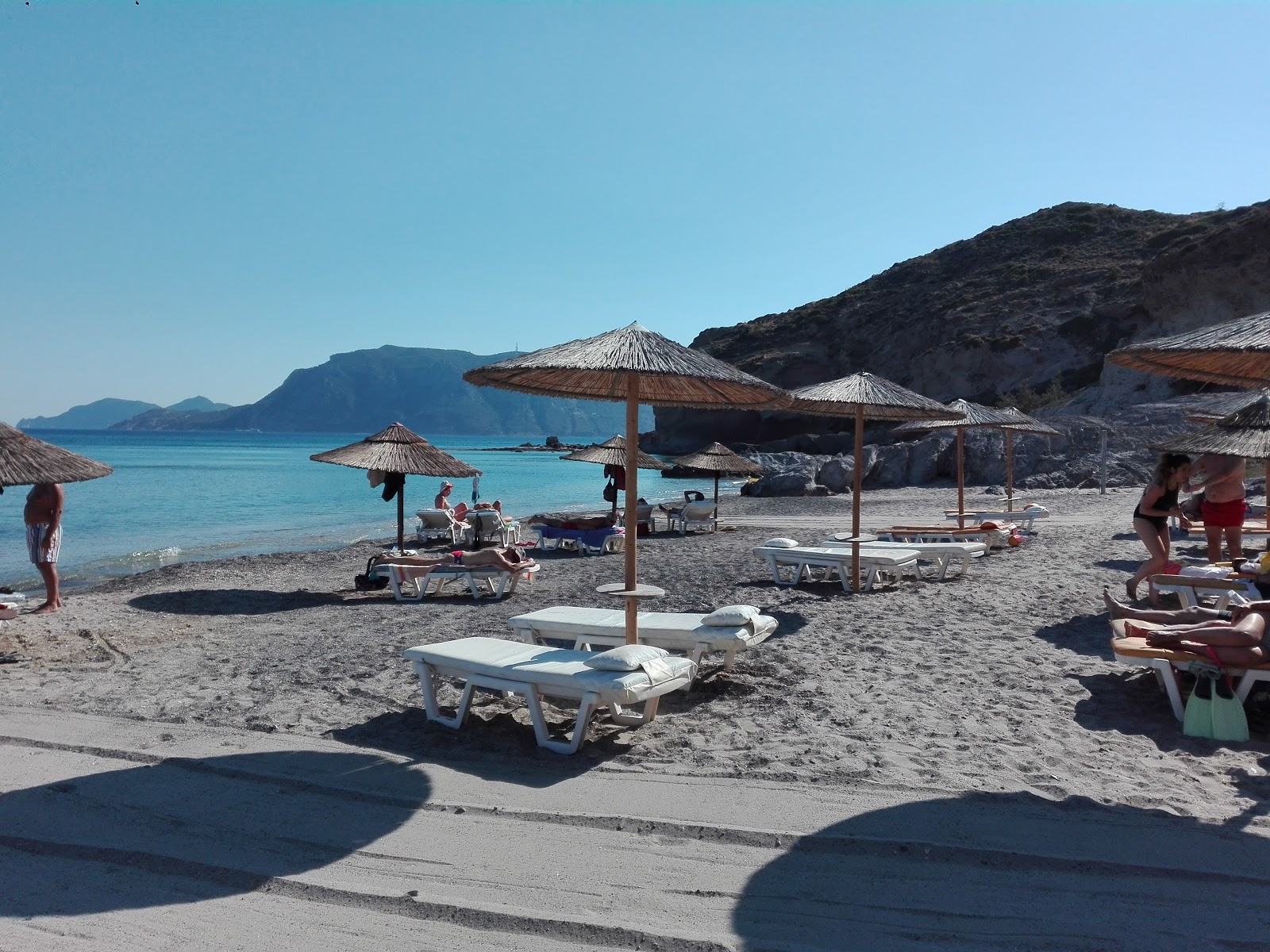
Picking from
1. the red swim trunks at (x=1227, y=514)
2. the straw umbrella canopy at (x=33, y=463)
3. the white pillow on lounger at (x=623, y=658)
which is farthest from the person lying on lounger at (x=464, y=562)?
the red swim trunks at (x=1227, y=514)

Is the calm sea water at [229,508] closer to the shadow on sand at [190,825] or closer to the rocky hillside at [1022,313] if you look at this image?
the shadow on sand at [190,825]

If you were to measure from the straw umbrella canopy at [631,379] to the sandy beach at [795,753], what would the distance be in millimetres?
1106

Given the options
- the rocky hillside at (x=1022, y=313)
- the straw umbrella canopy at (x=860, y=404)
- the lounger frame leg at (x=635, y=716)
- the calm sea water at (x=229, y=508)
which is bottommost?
the calm sea water at (x=229, y=508)

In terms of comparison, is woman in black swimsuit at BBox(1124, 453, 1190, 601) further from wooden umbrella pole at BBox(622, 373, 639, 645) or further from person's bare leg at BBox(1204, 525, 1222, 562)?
wooden umbrella pole at BBox(622, 373, 639, 645)

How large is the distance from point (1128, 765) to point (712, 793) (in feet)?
5.79

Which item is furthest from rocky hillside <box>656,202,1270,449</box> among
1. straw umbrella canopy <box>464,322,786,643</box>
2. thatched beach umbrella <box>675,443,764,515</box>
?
straw umbrella canopy <box>464,322,786,643</box>

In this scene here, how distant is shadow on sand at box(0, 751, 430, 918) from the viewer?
2.86 m

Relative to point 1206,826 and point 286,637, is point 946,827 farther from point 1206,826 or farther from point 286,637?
point 286,637

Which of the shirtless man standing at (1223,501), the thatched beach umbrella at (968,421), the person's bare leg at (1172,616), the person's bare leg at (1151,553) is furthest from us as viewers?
the thatched beach umbrella at (968,421)

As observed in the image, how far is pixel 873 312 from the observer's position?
199 feet

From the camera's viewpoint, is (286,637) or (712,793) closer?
(712,793)

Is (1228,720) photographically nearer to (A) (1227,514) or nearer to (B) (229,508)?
(A) (1227,514)

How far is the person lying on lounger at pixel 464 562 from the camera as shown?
29.9 ft

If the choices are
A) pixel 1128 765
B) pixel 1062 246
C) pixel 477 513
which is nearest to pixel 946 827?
pixel 1128 765
